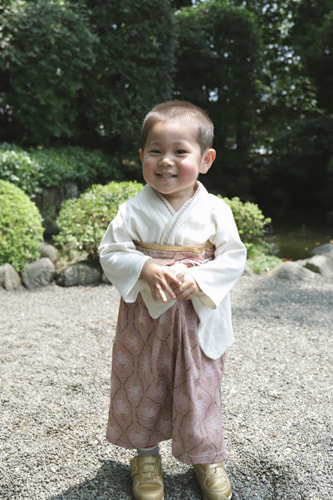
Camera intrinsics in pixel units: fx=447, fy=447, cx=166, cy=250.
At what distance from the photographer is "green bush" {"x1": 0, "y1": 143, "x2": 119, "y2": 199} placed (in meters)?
5.80

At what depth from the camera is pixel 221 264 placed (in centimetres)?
168

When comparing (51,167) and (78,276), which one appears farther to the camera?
(51,167)

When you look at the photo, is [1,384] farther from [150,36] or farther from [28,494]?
[150,36]

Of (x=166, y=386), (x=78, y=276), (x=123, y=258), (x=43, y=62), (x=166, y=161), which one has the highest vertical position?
(x=43, y=62)

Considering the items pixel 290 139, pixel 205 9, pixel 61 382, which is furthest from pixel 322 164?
pixel 61 382

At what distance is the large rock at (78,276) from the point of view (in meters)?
4.83

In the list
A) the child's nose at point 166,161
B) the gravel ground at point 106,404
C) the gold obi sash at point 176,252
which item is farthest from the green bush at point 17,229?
the child's nose at point 166,161

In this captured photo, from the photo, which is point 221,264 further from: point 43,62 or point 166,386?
point 43,62

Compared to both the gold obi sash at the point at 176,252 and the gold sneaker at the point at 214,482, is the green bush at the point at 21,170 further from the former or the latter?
the gold sneaker at the point at 214,482

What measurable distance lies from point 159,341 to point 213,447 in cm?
47

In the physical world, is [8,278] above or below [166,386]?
below

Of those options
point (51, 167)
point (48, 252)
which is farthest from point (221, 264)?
point (51, 167)

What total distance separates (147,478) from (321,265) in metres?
4.04

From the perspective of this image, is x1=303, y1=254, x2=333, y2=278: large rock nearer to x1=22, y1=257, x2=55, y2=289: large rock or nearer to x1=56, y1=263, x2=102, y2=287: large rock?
x1=56, y1=263, x2=102, y2=287: large rock
